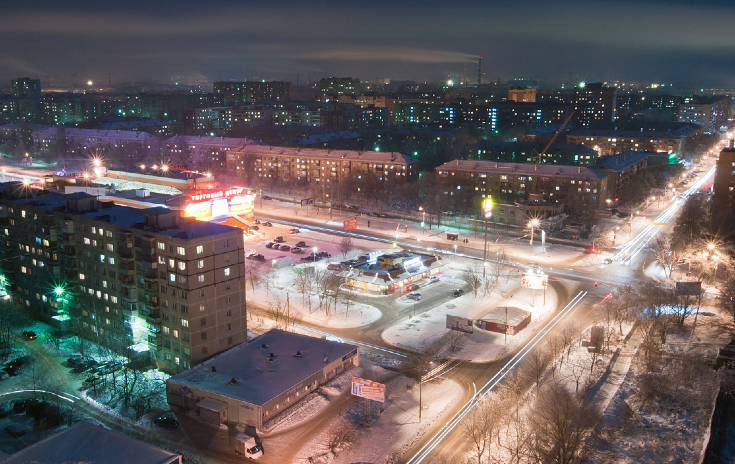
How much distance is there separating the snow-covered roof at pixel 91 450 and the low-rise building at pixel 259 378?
411cm

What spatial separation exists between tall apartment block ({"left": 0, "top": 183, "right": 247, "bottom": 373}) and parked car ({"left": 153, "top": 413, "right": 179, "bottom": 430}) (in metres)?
3.99

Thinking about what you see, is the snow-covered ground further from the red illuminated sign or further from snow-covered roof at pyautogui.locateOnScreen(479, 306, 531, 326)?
the red illuminated sign

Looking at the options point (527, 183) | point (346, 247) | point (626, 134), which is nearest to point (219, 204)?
point (346, 247)

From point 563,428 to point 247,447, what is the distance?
11.3 m

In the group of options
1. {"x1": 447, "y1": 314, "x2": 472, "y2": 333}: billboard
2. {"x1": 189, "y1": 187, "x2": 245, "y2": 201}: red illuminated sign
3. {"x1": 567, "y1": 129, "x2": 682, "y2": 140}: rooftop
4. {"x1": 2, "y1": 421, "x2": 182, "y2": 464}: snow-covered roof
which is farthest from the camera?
{"x1": 567, "y1": 129, "x2": 682, "y2": 140}: rooftop

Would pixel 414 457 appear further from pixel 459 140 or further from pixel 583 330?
pixel 459 140

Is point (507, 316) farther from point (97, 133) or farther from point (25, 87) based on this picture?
point (25, 87)

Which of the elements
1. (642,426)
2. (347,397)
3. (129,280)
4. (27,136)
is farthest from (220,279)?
(27,136)

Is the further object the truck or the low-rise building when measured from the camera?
the low-rise building

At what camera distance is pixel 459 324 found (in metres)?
32.6

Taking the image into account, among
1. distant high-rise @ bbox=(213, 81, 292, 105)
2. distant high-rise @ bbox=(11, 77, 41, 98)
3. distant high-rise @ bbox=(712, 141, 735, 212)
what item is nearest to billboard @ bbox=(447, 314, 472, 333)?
distant high-rise @ bbox=(712, 141, 735, 212)

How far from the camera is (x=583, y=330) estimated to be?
108ft

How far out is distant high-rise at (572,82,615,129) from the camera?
5079 inches

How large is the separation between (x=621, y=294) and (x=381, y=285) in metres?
15.2
